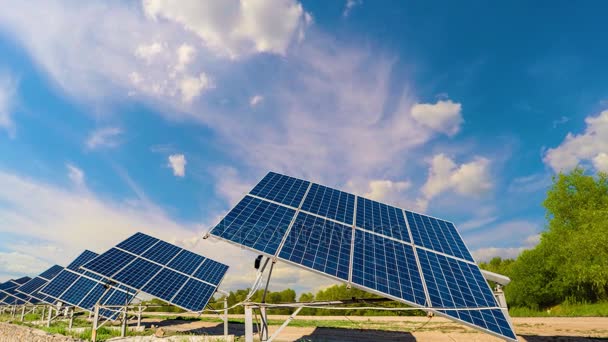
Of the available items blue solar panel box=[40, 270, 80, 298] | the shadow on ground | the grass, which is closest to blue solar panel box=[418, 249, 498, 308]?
the shadow on ground

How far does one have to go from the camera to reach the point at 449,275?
1152 cm

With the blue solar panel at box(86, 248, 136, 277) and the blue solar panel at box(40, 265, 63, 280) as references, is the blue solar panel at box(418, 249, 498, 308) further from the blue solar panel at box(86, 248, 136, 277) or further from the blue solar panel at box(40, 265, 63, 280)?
the blue solar panel at box(40, 265, 63, 280)

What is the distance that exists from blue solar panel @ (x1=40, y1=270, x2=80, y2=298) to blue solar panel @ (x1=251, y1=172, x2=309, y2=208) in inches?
762

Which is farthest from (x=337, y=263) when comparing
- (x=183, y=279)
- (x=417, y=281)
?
(x=183, y=279)

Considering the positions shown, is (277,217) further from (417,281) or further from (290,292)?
(290,292)

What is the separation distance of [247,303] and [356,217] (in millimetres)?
5457

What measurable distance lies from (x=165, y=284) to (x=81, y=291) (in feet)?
37.1

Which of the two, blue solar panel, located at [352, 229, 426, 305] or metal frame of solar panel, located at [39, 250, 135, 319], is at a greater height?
blue solar panel, located at [352, 229, 426, 305]

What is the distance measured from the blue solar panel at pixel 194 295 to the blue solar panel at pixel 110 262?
11.7 ft

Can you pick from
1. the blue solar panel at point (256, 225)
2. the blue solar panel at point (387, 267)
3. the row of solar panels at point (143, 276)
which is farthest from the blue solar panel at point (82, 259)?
the blue solar panel at point (387, 267)

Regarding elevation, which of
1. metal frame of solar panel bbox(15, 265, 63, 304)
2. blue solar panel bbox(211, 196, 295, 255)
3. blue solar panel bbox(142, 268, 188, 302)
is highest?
blue solar panel bbox(211, 196, 295, 255)

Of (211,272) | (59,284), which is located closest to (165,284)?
(211,272)

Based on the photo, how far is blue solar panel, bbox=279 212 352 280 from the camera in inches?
366

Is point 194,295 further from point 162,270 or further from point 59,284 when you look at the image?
point 59,284
